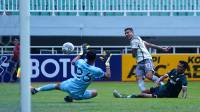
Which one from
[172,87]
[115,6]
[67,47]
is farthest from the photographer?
[115,6]

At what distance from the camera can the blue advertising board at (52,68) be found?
25594 millimetres

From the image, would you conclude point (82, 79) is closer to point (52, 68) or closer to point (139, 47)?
point (139, 47)

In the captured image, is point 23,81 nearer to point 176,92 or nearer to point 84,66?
point 84,66

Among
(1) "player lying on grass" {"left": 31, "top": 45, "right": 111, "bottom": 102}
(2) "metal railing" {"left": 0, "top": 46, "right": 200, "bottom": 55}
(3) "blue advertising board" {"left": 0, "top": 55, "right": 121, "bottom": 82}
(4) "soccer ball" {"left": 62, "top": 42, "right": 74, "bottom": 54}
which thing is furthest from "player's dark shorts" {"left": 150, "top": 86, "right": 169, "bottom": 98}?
(2) "metal railing" {"left": 0, "top": 46, "right": 200, "bottom": 55}

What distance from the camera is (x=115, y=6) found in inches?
1252

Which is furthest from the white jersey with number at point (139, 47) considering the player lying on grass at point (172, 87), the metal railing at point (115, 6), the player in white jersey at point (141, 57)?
the metal railing at point (115, 6)

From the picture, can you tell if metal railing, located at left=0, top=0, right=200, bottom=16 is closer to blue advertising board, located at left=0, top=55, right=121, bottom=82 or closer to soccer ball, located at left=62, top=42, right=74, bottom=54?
blue advertising board, located at left=0, top=55, right=121, bottom=82

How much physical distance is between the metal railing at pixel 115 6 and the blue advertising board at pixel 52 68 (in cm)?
536

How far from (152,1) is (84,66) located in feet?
56.7

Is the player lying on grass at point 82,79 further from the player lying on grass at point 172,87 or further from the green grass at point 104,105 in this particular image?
the player lying on grass at point 172,87

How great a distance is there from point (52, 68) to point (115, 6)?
6.85 m

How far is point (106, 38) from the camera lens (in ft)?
106

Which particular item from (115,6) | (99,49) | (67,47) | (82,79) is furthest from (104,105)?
(115,6)

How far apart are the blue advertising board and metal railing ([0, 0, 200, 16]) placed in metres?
5.36
